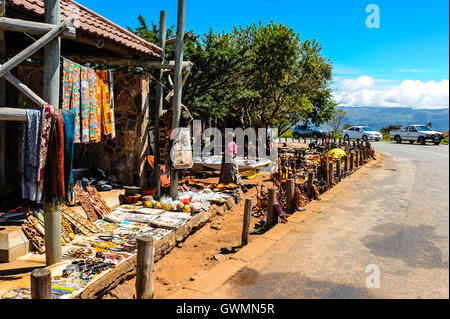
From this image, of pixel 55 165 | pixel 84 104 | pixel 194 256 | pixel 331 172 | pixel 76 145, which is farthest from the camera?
pixel 331 172

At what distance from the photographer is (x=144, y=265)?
4090 millimetres

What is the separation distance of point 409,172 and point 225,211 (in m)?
9.89

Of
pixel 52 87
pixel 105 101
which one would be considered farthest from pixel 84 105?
pixel 52 87

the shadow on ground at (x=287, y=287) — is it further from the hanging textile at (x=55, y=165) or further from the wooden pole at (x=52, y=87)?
the hanging textile at (x=55, y=165)

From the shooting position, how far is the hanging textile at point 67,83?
19.1 ft

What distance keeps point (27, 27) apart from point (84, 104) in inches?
76.7

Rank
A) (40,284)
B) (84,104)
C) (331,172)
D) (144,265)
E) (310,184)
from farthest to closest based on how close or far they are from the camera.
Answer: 1. (331,172)
2. (310,184)
3. (84,104)
4. (144,265)
5. (40,284)

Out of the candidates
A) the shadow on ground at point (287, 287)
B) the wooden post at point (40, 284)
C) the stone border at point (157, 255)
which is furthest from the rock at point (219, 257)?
the wooden post at point (40, 284)

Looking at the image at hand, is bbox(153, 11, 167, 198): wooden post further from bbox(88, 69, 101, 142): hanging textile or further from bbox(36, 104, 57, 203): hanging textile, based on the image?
bbox(36, 104, 57, 203): hanging textile

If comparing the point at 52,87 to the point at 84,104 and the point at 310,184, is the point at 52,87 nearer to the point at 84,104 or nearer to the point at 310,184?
the point at 84,104

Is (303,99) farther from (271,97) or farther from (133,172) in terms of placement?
(133,172)

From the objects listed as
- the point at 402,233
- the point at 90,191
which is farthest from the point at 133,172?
the point at 402,233

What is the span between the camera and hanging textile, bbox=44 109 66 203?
458cm

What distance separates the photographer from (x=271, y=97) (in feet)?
69.5
